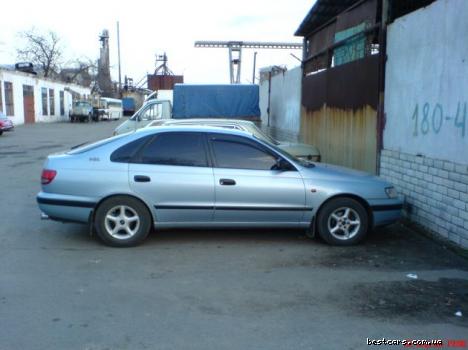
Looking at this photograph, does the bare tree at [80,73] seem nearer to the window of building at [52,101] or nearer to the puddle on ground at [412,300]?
the window of building at [52,101]

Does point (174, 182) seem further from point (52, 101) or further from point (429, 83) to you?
point (52, 101)

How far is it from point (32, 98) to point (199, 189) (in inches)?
1811

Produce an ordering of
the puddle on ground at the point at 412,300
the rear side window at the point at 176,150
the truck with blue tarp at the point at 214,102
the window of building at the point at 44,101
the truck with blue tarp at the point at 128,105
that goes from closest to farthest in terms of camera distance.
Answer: the puddle on ground at the point at 412,300, the rear side window at the point at 176,150, the truck with blue tarp at the point at 214,102, the window of building at the point at 44,101, the truck with blue tarp at the point at 128,105

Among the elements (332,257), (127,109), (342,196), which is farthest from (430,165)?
(127,109)

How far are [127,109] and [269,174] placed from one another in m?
71.7

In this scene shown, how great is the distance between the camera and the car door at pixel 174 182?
244 inches

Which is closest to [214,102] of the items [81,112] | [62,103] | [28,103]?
[28,103]

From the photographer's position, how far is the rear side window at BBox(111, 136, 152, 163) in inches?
248

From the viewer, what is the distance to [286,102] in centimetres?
1709

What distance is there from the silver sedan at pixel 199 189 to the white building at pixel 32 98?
3683cm

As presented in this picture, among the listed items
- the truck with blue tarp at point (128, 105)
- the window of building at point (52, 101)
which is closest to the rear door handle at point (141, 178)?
the window of building at point (52, 101)

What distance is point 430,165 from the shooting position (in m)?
6.87

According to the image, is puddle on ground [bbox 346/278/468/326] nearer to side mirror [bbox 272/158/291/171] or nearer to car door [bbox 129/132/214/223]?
side mirror [bbox 272/158/291/171]

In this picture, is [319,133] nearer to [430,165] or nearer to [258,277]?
[430,165]
